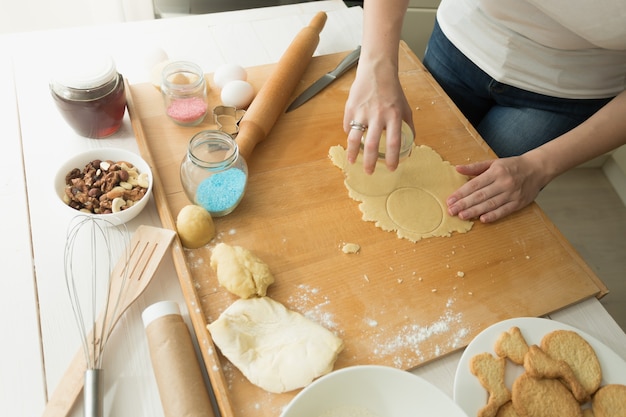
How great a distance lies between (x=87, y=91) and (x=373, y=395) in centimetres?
72

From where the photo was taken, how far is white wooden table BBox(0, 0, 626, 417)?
712mm

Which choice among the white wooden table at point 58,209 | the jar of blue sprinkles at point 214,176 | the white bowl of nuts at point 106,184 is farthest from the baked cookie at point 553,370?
the white bowl of nuts at point 106,184

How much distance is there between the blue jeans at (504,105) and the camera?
3.96 ft

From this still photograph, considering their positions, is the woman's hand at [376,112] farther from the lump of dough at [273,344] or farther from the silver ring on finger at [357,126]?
the lump of dough at [273,344]

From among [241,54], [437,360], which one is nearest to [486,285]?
[437,360]

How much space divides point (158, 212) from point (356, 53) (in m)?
0.65

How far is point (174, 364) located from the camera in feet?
2.28

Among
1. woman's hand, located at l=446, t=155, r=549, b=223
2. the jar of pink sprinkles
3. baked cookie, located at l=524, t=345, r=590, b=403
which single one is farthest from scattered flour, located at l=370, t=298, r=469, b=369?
the jar of pink sprinkles

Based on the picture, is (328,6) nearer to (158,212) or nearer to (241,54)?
(241,54)

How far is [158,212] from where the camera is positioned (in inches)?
36.4

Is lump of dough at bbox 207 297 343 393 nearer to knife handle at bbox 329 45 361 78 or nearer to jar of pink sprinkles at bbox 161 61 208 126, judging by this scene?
jar of pink sprinkles at bbox 161 61 208 126

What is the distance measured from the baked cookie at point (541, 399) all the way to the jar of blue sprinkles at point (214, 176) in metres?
0.56

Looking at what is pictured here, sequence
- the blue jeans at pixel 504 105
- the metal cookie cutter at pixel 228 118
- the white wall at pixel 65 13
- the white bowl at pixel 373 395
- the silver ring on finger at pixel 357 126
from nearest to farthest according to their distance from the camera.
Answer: the white bowl at pixel 373 395 → the silver ring on finger at pixel 357 126 → the metal cookie cutter at pixel 228 118 → the blue jeans at pixel 504 105 → the white wall at pixel 65 13

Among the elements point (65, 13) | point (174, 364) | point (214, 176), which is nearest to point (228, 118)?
point (214, 176)
